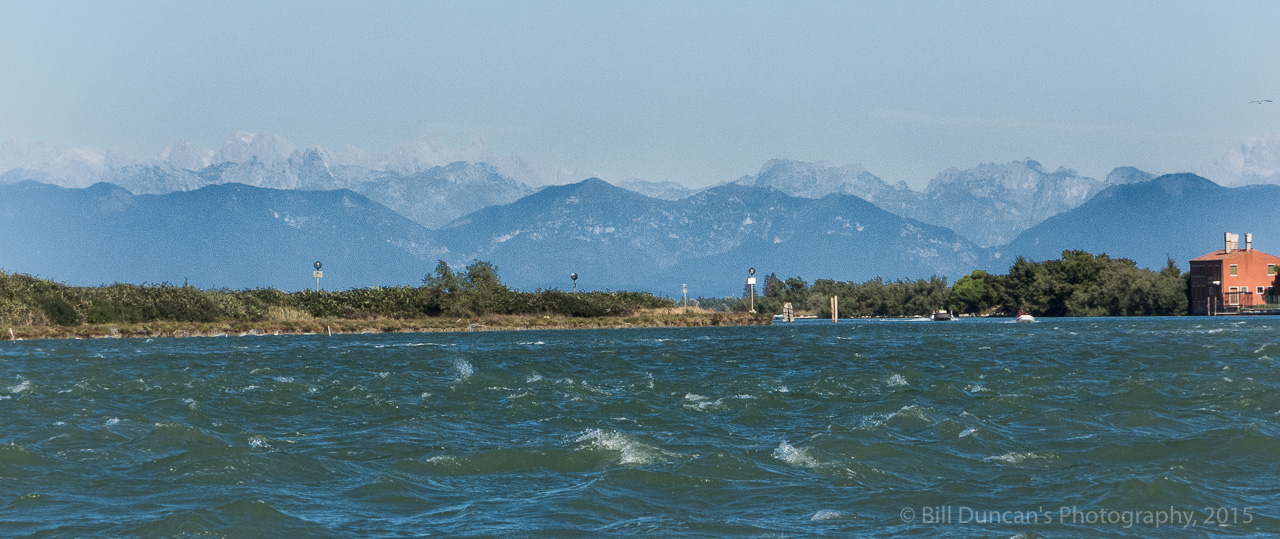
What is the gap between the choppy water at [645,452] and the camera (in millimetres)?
13352

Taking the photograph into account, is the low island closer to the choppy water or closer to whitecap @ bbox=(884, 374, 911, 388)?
the choppy water

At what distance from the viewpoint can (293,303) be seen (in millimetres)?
90000

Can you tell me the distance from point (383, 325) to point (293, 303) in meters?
9.44

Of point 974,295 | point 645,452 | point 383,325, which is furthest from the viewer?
point 974,295

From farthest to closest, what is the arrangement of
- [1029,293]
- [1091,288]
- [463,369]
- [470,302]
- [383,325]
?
[1029,293]
[1091,288]
[470,302]
[383,325]
[463,369]

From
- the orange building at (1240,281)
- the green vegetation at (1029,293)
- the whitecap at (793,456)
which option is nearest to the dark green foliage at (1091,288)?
the green vegetation at (1029,293)

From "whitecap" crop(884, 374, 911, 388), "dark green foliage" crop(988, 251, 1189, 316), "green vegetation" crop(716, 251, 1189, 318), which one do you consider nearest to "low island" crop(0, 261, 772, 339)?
"dark green foliage" crop(988, 251, 1189, 316)

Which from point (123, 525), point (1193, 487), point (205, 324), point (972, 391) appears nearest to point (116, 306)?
A: point (205, 324)

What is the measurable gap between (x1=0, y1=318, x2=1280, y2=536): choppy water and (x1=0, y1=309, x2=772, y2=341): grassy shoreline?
118ft

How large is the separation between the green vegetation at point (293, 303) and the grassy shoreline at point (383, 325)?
1.36m

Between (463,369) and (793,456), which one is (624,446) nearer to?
(793,456)

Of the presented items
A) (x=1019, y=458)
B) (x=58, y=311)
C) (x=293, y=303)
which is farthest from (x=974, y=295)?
(x=1019, y=458)

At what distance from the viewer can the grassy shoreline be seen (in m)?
68.2

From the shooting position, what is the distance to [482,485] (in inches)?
616
